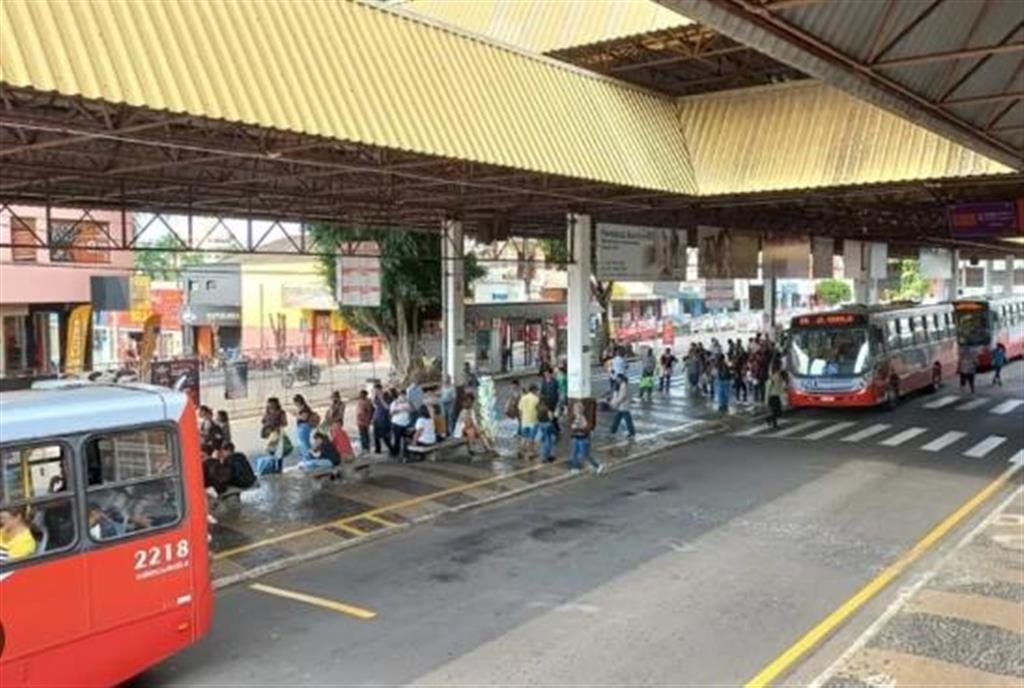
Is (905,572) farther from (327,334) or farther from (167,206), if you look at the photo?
(327,334)

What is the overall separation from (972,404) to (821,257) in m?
6.92

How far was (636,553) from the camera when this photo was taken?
13109 mm

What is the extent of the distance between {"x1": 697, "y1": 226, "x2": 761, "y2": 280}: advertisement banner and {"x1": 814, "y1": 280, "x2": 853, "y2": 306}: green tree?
77.1 m

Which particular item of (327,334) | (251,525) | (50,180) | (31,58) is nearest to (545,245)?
(327,334)

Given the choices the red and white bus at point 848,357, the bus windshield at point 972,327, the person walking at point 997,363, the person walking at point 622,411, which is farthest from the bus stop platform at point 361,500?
the bus windshield at point 972,327

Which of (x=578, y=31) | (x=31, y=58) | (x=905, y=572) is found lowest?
(x=905, y=572)

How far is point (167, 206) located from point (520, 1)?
31.0 ft

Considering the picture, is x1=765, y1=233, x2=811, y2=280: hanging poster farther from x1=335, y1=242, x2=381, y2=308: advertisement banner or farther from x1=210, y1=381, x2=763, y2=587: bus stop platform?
x1=335, y1=242, x2=381, y2=308: advertisement banner

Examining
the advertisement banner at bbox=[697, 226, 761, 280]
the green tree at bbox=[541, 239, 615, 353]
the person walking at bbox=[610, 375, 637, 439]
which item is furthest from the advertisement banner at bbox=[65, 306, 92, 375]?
the green tree at bbox=[541, 239, 615, 353]

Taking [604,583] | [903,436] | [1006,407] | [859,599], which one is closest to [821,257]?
[1006,407]

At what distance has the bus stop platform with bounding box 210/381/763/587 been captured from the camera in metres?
13.5

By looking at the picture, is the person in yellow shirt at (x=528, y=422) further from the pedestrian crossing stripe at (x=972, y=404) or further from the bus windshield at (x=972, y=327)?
the bus windshield at (x=972, y=327)

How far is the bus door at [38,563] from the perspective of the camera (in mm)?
7375

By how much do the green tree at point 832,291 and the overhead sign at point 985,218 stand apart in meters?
80.4
